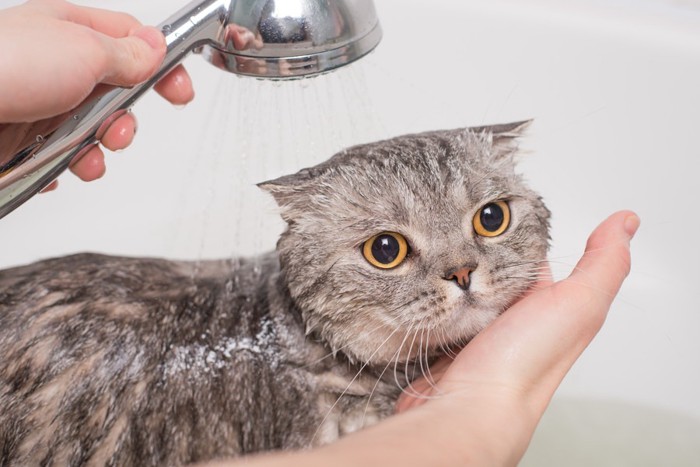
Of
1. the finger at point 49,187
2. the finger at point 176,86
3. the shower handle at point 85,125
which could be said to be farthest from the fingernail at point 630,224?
the finger at point 49,187

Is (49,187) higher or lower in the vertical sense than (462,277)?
higher

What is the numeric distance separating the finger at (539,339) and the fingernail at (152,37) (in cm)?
73

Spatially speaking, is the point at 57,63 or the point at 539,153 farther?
the point at 539,153

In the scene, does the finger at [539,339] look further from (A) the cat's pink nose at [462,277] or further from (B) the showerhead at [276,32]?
(B) the showerhead at [276,32]

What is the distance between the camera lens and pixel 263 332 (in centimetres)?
144

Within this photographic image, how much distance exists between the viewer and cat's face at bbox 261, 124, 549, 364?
3.98 ft

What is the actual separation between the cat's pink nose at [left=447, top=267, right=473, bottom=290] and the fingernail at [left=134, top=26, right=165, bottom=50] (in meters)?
0.62

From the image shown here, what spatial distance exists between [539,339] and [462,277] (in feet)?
0.52

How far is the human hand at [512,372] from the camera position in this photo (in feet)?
3.26

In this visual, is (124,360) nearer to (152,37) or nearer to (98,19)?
(152,37)

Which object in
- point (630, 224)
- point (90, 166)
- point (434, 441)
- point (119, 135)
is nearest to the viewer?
point (434, 441)

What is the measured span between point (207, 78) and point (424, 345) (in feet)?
4.59

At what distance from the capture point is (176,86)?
1.55m

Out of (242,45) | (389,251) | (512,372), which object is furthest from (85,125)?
(512,372)
